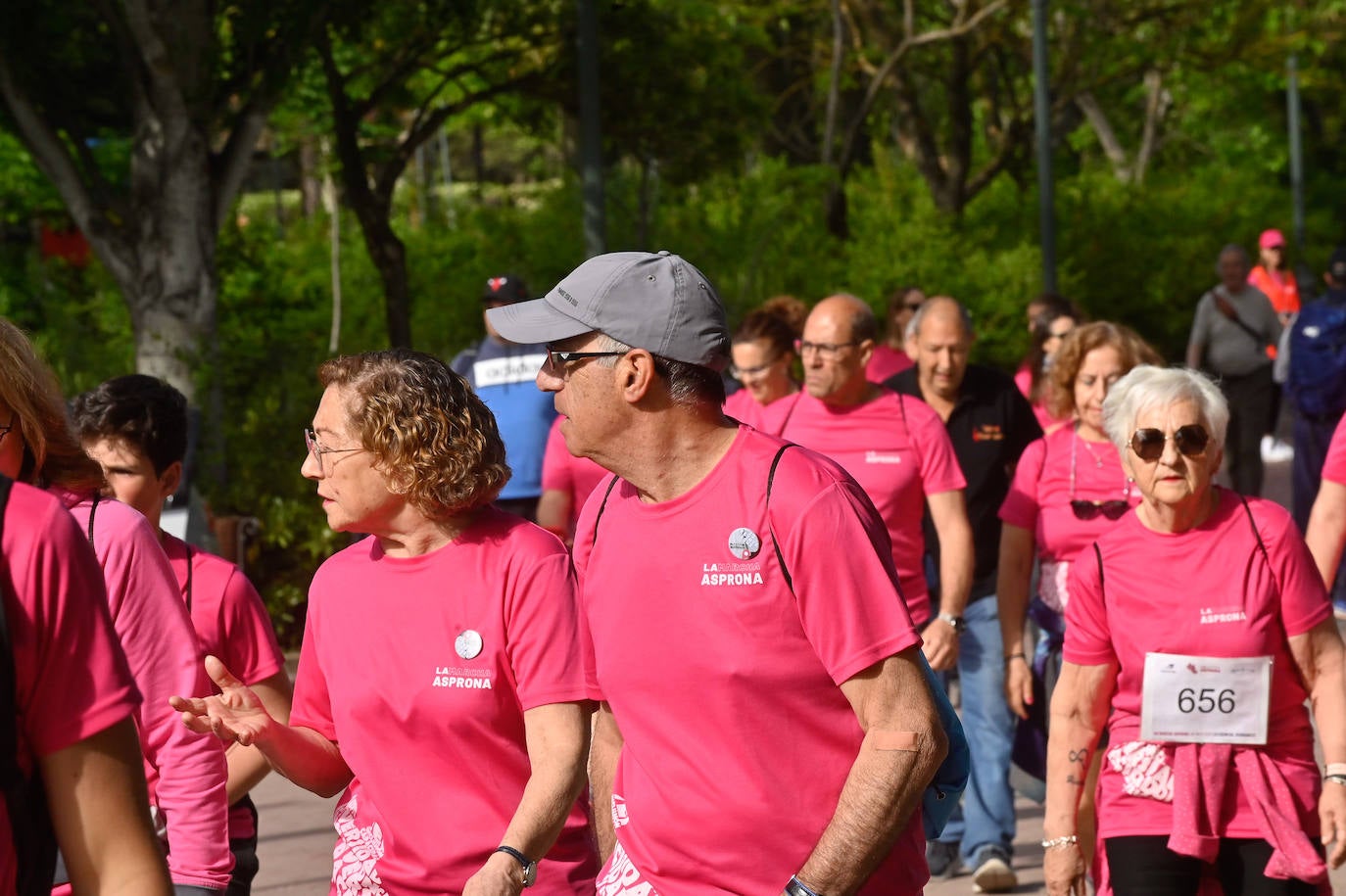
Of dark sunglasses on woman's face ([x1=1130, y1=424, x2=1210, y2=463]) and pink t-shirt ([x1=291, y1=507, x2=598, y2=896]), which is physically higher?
dark sunglasses on woman's face ([x1=1130, y1=424, x2=1210, y2=463])

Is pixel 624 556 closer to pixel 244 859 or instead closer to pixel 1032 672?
pixel 244 859

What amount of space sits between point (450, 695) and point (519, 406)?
537 cm

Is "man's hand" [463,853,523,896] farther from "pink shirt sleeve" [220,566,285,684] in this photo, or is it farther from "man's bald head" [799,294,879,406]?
"man's bald head" [799,294,879,406]

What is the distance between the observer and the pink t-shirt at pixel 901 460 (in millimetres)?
6859

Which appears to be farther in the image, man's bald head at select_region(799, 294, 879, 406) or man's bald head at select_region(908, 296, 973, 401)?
man's bald head at select_region(908, 296, 973, 401)

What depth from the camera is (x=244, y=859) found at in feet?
13.8

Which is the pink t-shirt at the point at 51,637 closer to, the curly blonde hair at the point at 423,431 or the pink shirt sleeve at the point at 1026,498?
the curly blonde hair at the point at 423,431

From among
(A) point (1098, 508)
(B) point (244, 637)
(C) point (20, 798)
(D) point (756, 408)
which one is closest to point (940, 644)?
(A) point (1098, 508)

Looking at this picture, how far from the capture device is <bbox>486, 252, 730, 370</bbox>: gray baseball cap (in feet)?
10.7

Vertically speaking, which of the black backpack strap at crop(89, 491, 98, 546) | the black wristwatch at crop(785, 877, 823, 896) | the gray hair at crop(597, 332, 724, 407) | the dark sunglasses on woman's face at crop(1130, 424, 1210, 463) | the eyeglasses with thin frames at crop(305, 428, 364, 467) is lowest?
the black wristwatch at crop(785, 877, 823, 896)

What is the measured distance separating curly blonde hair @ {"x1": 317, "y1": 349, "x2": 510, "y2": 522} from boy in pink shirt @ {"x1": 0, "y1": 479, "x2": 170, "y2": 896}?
4.54 ft

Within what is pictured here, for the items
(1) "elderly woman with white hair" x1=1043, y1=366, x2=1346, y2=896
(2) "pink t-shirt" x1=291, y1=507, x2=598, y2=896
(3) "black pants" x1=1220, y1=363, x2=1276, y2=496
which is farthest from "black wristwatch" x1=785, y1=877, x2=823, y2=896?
(3) "black pants" x1=1220, y1=363, x2=1276, y2=496

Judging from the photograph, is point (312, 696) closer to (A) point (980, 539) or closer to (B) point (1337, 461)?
(B) point (1337, 461)

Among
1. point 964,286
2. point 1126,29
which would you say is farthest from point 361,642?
point 1126,29
